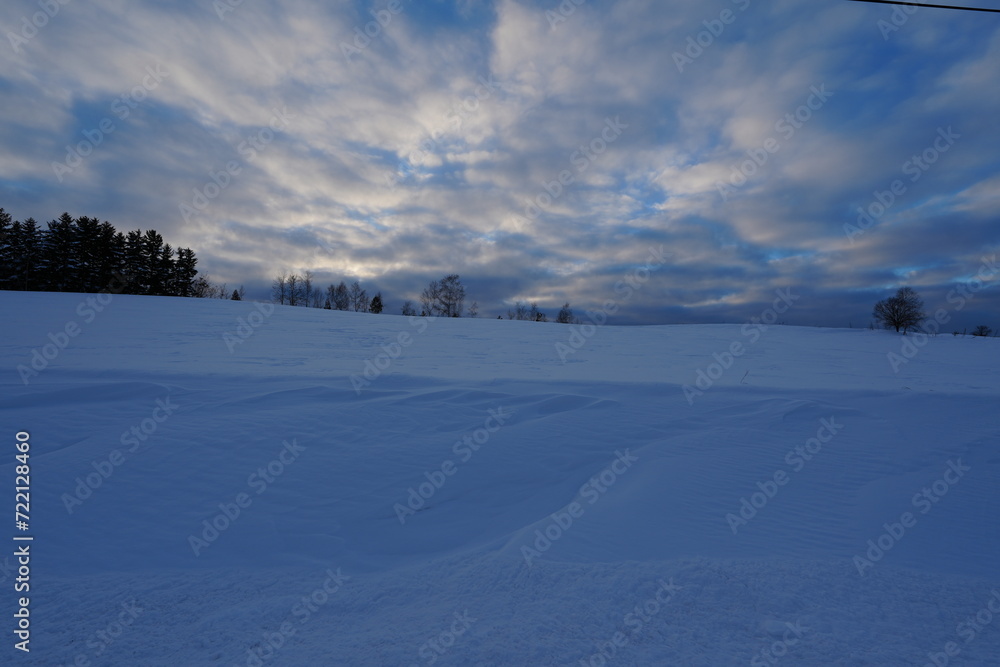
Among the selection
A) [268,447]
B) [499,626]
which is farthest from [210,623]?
[268,447]

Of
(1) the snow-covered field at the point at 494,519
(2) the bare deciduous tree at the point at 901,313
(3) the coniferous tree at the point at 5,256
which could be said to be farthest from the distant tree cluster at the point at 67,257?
(2) the bare deciduous tree at the point at 901,313

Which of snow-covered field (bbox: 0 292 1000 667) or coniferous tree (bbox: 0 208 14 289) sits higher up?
coniferous tree (bbox: 0 208 14 289)

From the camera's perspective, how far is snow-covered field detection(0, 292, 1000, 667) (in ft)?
8.15

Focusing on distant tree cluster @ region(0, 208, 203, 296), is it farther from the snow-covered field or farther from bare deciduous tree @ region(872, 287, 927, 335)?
bare deciduous tree @ region(872, 287, 927, 335)

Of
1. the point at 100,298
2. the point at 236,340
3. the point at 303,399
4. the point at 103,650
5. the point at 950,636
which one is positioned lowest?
the point at 103,650

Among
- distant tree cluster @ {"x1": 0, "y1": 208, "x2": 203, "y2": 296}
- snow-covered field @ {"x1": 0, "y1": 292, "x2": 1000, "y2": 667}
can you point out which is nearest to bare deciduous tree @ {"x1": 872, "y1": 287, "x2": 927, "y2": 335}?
snow-covered field @ {"x1": 0, "y1": 292, "x2": 1000, "y2": 667}

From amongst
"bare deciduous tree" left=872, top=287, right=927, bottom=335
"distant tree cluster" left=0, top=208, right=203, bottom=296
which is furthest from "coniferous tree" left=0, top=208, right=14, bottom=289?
"bare deciduous tree" left=872, top=287, right=927, bottom=335

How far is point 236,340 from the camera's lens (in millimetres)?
14648

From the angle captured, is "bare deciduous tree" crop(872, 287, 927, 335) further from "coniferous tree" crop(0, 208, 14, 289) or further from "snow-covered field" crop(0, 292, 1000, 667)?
"coniferous tree" crop(0, 208, 14, 289)

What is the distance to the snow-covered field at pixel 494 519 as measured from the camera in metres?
2.48

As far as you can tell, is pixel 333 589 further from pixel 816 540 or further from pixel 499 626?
pixel 816 540

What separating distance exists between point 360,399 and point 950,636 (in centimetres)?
663

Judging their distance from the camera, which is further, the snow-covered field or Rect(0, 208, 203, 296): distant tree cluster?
Rect(0, 208, 203, 296): distant tree cluster

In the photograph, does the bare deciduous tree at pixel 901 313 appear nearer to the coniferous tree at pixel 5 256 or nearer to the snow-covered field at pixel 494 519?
the snow-covered field at pixel 494 519
